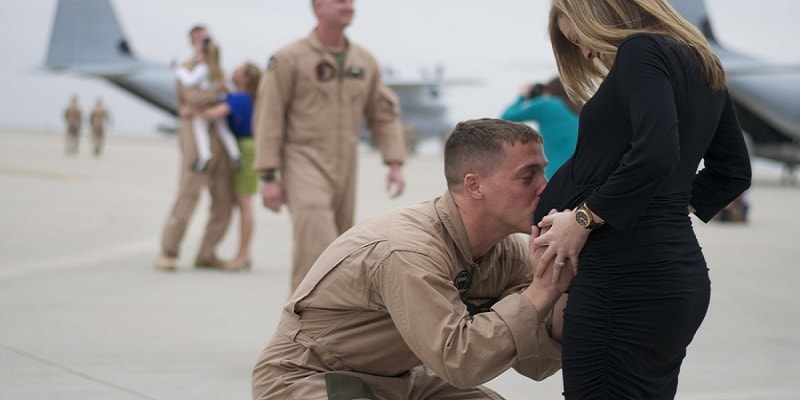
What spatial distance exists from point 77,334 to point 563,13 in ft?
13.9

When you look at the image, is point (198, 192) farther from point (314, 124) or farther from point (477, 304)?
point (477, 304)

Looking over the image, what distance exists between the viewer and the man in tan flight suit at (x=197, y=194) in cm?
923

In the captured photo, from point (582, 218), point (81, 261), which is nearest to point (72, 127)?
point (81, 261)

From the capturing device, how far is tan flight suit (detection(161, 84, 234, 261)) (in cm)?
927

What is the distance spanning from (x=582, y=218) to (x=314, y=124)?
3.53m

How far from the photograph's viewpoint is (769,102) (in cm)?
2652

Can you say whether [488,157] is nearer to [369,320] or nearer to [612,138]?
[612,138]

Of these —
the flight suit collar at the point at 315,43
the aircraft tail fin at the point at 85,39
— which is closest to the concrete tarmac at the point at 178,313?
the flight suit collar at the point at 315,43

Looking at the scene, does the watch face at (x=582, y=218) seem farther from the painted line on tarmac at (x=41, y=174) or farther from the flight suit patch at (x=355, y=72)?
the painted line on tarmac at (x=41, y=174)

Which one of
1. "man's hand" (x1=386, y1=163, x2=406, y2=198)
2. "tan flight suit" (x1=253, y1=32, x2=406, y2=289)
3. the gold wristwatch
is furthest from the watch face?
"man's hand" (x1=386, y1=163, x2=406, y2=198)

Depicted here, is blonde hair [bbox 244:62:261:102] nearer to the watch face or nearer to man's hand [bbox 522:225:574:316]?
man's hand [bbox 522:225:574:316]

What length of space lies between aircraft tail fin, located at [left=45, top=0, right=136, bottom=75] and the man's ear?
2358 inches

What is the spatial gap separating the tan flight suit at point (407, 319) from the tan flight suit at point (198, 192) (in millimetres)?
6280

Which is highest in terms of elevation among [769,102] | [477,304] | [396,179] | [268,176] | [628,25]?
[628,25]
